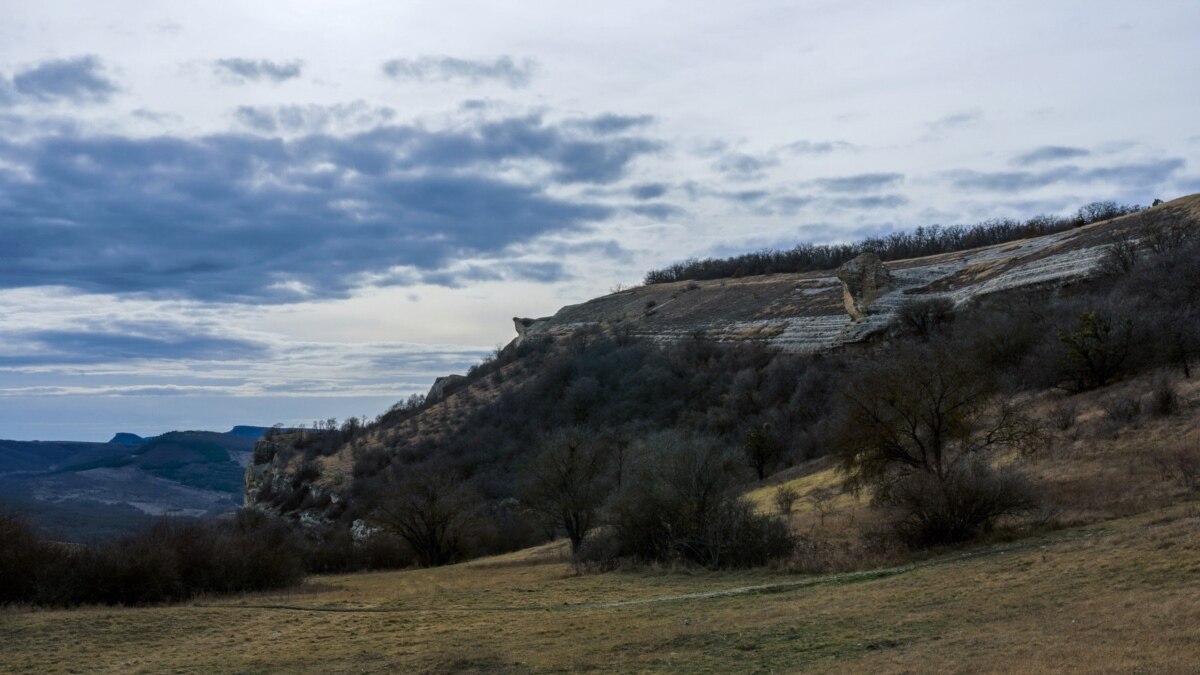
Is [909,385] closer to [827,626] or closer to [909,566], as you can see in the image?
[909,566]

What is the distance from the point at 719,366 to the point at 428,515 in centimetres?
3886

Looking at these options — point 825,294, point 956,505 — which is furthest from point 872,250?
point 956,505

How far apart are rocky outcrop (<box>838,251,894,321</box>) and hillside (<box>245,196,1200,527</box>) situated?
0.19m

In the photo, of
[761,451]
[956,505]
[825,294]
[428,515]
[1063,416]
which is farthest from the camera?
[825,294]

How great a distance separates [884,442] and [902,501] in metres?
5.98

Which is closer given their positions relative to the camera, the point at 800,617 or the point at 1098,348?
the point at 800,617

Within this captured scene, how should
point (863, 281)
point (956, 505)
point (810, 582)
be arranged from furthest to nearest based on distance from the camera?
point (863, 281)
point (956, 505)
point (810, 582)

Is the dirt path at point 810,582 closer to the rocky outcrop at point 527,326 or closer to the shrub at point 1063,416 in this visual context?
the shrub at point 1063,416

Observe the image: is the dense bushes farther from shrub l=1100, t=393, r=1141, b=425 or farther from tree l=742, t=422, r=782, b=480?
shrub l=1100, t=393, r=1141, b=425

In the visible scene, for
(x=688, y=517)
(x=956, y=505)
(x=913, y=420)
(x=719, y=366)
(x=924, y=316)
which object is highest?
(x=924, y=316)

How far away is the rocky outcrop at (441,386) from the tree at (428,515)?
201 ft

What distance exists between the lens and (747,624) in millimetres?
16078

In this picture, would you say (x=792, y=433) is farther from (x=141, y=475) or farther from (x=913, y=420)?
(x=141, y=475)

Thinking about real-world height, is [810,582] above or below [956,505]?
below
